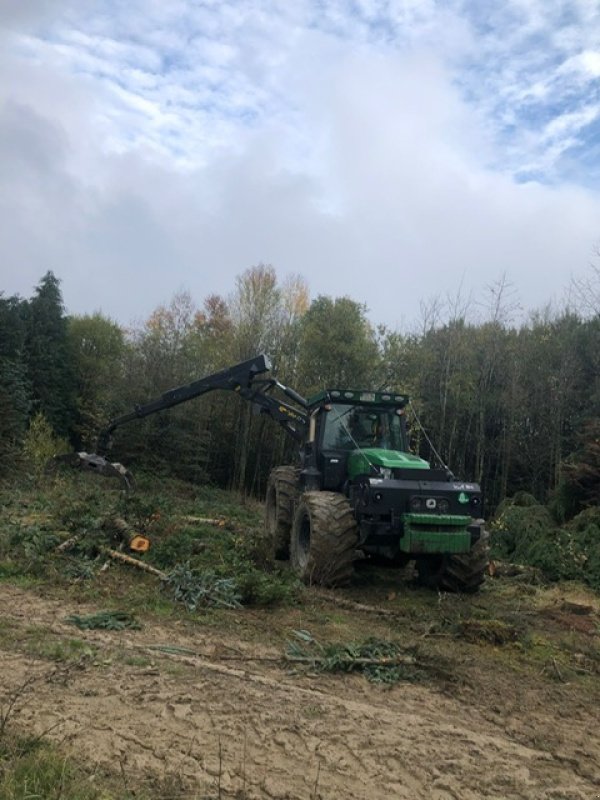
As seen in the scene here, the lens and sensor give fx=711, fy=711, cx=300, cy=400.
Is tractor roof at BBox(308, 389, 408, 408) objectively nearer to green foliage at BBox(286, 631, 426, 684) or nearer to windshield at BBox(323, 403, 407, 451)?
windshield at BBox(323, 403, 407, 451)

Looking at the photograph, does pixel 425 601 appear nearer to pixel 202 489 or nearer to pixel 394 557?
pixel 394 557

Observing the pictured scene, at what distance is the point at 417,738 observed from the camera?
4.52 m

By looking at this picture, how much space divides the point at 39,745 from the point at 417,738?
7.46ft

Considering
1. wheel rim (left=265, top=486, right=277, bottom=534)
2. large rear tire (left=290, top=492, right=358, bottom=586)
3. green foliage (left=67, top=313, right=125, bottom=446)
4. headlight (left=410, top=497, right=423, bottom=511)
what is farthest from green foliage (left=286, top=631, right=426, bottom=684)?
green foliage (left=67, top=313, right=125, bottom=446)

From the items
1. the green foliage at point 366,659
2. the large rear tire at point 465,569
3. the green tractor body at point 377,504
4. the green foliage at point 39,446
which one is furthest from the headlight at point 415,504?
the green foliage at point 39,446

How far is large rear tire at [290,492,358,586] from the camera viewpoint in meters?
8.82

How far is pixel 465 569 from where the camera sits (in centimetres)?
937

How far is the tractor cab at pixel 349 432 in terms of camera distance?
1034 centimetres

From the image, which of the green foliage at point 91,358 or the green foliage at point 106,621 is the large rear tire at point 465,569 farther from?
the green foliage at point 91,358

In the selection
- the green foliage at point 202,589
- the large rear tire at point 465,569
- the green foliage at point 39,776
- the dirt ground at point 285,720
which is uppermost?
the large rear tire at point 465,569

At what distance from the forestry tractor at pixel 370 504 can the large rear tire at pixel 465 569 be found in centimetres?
1

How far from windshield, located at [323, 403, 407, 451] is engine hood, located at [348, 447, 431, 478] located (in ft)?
0.80

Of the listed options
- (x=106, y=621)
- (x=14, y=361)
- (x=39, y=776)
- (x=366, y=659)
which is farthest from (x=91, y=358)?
(x=39, y=776)

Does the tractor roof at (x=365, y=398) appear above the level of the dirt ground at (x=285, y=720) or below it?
above
